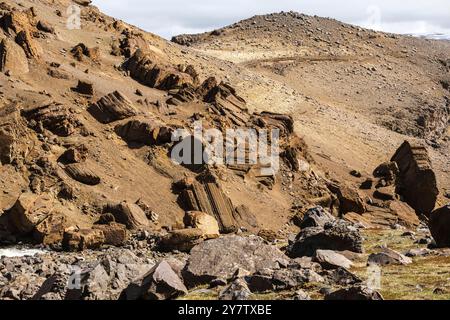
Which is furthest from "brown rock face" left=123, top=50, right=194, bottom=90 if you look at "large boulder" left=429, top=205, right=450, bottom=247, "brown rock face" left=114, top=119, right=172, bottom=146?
"large boulder" left=429, top=205, right=450, bottom=247

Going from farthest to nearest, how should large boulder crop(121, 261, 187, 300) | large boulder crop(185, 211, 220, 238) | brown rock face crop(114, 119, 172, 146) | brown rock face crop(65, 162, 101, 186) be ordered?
brown rock face crop(114, 119, 172, 146)
brown rock face crop(65, 162, 101, 186)
large boulder crop(185, 211, 220, 238)
large boulder crop(121, 261, 187, 300)

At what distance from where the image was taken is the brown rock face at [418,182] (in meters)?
56.9

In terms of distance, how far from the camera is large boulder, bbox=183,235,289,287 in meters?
27.7

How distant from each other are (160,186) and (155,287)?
1961 centimetres

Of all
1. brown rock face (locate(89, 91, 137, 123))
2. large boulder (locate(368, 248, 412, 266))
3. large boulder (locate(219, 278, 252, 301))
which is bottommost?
large boulder (locate(219, 278, 252, 301))

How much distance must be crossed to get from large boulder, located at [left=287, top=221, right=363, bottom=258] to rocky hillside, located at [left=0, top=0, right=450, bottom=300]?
76 mm

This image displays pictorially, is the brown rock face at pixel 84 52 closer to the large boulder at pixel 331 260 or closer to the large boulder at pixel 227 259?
the large boulder at pixel 227 259

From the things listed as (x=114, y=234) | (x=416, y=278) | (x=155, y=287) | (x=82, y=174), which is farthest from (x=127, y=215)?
(x=416, y=278)

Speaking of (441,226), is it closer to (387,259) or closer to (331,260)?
(387,259)

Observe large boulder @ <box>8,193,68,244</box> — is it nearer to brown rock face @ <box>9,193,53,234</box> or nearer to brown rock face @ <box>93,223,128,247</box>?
brown rock face @ <box>9,193,53,234</box>

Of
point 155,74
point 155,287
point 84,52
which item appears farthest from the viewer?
point 155,74

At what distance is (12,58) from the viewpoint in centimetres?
4806

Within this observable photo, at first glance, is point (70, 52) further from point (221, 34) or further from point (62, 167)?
point (221, 34)

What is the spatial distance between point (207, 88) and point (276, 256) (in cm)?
2808
